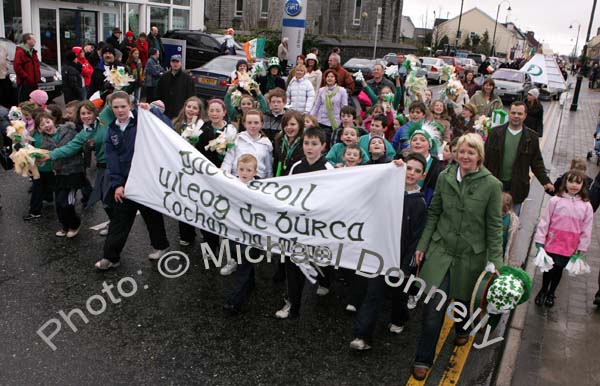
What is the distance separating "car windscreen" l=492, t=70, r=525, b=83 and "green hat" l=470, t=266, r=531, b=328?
24.7 meters

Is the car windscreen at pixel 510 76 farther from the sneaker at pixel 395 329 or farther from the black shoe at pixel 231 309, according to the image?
the black shoe at pixel 231 309

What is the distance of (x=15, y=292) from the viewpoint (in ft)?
17.8

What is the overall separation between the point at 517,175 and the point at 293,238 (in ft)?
10.8

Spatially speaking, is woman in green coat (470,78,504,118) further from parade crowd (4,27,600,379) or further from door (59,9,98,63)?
door (59,9,98,63)

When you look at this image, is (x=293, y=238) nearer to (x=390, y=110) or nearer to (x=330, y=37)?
(x=390, y=110)

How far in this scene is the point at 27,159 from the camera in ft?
20.7

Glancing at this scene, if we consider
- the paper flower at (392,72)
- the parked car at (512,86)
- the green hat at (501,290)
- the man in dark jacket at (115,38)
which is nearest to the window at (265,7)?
→ the parked car at (512,86)

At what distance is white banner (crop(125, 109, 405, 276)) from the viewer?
4.65 meters

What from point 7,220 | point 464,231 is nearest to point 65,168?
point 7,220

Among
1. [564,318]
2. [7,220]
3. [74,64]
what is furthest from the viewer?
[74,64]

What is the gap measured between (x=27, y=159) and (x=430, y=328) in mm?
4640

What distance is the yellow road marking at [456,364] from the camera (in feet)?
15.0

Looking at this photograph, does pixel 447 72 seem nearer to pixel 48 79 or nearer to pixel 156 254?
pixel 156 254

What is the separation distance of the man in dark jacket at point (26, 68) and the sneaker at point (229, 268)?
8787mm
